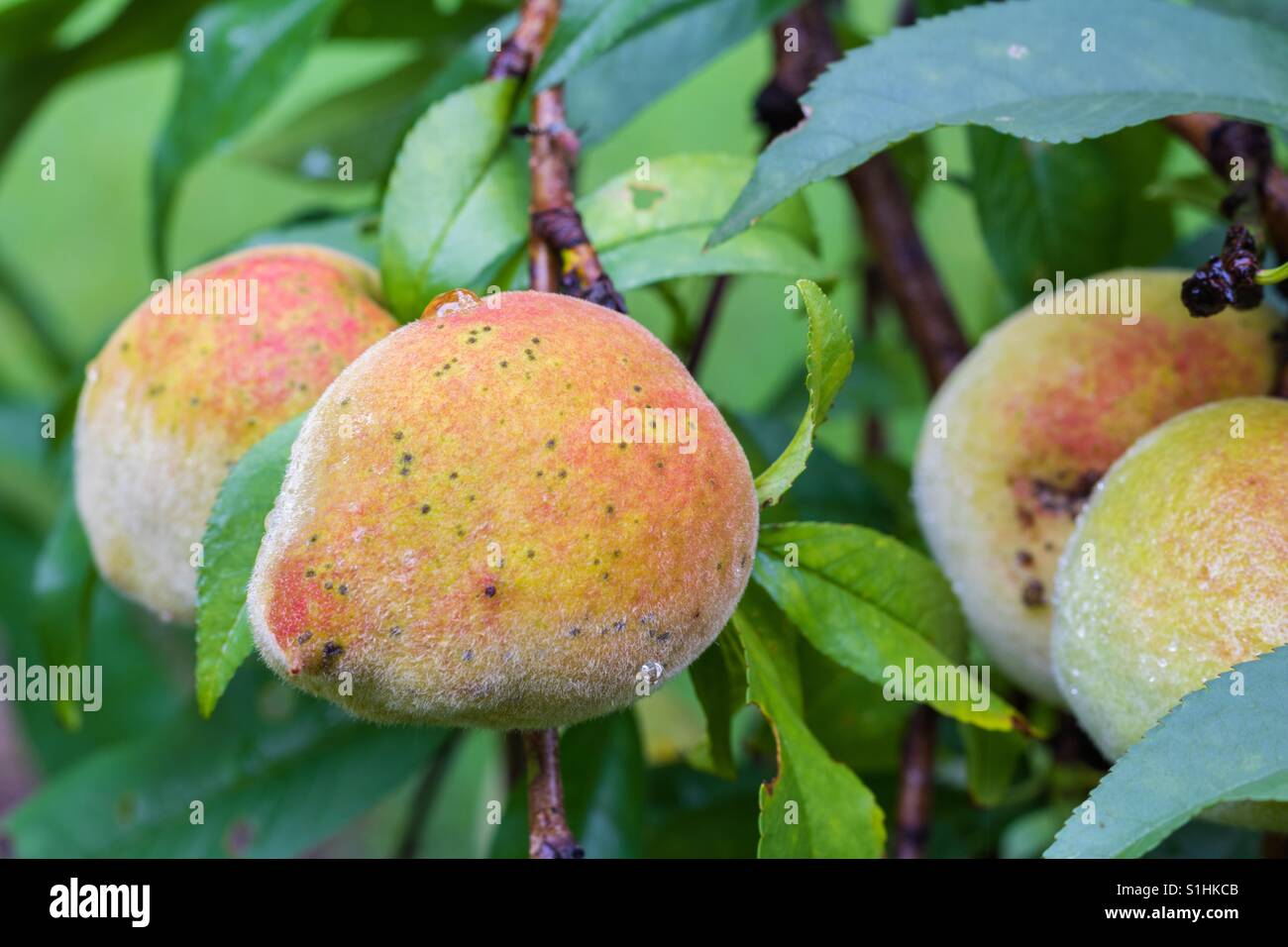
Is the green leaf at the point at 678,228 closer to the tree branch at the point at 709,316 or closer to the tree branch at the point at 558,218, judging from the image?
the tree branch at the point at 558,218

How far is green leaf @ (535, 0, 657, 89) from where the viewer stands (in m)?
0.66

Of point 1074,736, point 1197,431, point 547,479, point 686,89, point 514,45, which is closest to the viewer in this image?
point 547,479

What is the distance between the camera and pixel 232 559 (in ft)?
1.84

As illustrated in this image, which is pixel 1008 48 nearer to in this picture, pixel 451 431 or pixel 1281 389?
pixel 1281 389

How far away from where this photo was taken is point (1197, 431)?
59cm

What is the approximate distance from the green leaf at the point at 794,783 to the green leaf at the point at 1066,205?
389 mm

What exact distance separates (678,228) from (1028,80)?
0.18 metres

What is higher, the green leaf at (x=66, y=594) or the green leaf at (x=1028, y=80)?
the green leaf at (x=1028, y=80)

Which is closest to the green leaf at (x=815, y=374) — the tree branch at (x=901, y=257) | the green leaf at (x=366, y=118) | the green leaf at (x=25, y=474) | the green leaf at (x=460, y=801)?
the tree branch at (x=901, y=257)

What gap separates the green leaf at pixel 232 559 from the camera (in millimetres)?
554

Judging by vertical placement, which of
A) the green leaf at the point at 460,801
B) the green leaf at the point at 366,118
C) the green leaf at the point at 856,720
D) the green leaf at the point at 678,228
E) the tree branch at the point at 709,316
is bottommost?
the green leaf at the point at 460,801

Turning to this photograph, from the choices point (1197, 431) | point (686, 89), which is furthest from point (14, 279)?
point (1197, 431)
